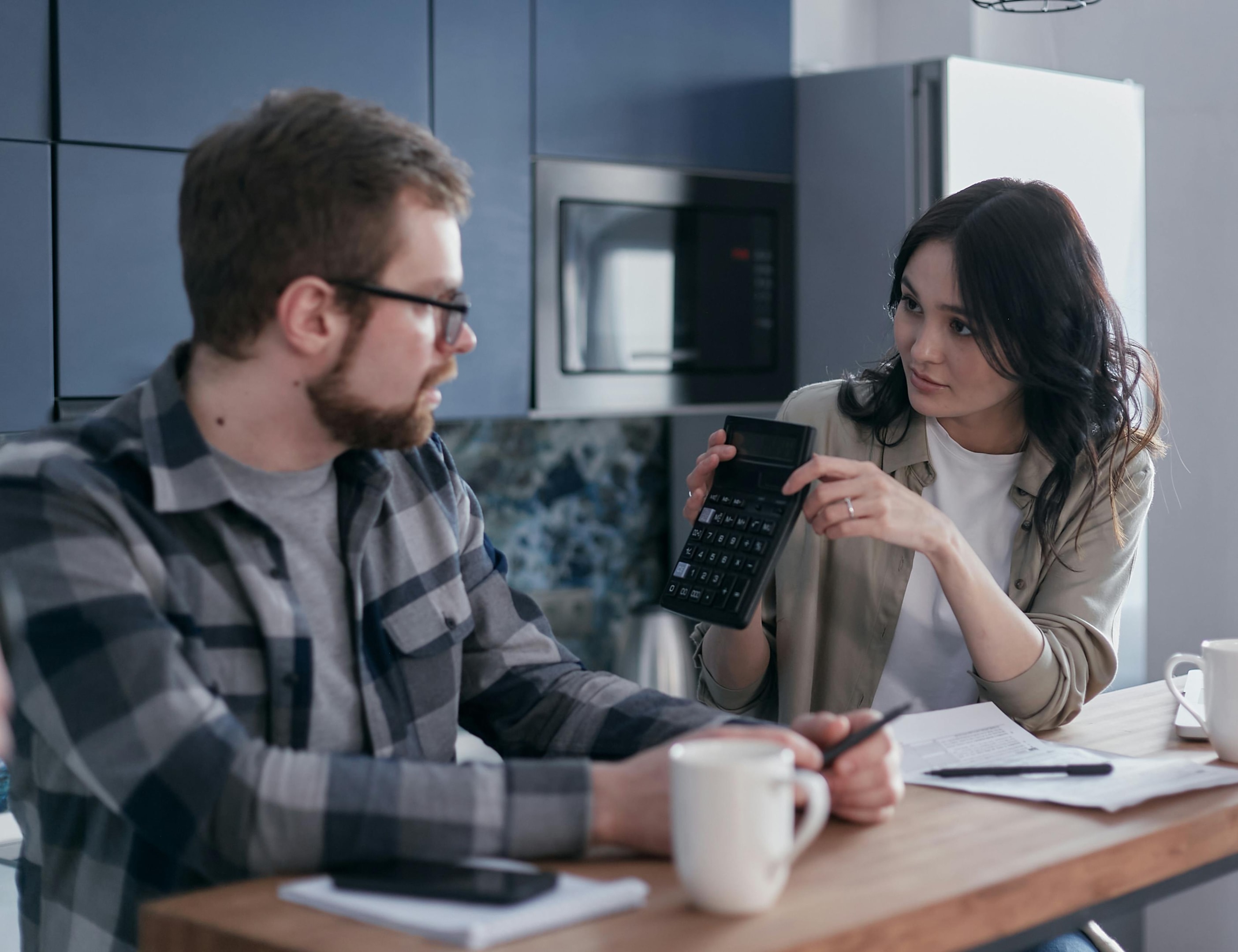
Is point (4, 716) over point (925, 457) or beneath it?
beneath

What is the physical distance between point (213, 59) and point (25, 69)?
0.83 ft

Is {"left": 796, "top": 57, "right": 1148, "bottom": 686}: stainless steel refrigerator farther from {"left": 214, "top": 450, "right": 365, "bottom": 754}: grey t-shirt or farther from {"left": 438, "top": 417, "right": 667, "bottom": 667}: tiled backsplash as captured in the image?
{"left": 214, "top": 450, "right": 365, "bottom": 754}: grey t-shirt

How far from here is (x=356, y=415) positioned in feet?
3.58

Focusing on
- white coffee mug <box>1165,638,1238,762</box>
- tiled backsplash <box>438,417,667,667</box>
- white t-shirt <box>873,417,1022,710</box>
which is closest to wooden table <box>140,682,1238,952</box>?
white coffee mug <box>1165,638,1238,762</box>

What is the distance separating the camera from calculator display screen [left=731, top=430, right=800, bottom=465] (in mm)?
1323

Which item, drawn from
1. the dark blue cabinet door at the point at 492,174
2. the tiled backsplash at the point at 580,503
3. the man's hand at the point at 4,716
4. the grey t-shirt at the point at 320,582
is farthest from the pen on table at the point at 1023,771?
the tiled backsplash at the point at 580,503

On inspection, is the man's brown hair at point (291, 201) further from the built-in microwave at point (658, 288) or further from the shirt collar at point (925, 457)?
the built-in microwave at point (658, 288)

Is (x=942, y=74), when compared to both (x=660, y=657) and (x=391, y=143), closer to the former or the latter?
(x=660, y=657)

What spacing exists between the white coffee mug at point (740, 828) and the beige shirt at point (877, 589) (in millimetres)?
732

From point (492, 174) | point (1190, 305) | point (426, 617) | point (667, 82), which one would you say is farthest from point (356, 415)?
Result: point (1190, 305)

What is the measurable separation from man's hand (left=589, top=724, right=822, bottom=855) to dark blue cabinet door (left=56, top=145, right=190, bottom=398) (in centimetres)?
112

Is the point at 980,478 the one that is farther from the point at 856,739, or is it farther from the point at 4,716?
the point at 4,716

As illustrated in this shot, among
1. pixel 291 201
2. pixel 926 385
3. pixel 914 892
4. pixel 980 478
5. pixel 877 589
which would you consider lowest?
pixel 914 892

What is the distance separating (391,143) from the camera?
109 cm
